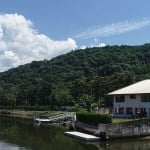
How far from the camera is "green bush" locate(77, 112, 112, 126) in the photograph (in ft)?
186

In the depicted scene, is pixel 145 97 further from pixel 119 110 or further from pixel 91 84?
pixel 91 84

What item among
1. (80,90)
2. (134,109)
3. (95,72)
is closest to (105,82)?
(80,90)

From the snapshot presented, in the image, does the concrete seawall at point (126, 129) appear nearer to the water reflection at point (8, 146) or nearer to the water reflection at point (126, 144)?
the water reflection at point (126, 144)

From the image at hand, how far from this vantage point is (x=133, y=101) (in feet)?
244

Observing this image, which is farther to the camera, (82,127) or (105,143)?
(82,127)

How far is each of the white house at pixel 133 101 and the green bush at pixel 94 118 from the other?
1078 centimetres

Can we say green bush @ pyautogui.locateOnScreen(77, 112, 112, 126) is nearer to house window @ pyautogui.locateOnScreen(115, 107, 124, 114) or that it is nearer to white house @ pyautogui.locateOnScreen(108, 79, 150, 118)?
white house @ pyautogui.locateOnScreen(108, 79, 150, 118)

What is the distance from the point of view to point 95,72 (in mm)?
188500

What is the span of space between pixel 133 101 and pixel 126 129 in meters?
21.0

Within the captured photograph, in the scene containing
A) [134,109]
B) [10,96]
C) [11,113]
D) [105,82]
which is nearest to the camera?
[134,109]

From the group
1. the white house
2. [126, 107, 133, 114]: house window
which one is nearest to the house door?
the white house

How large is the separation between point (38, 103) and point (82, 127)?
89.1 m

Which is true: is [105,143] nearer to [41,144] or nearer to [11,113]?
[41,144]

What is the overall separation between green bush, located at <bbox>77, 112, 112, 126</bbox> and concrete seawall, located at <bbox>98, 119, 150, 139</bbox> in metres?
3.11
